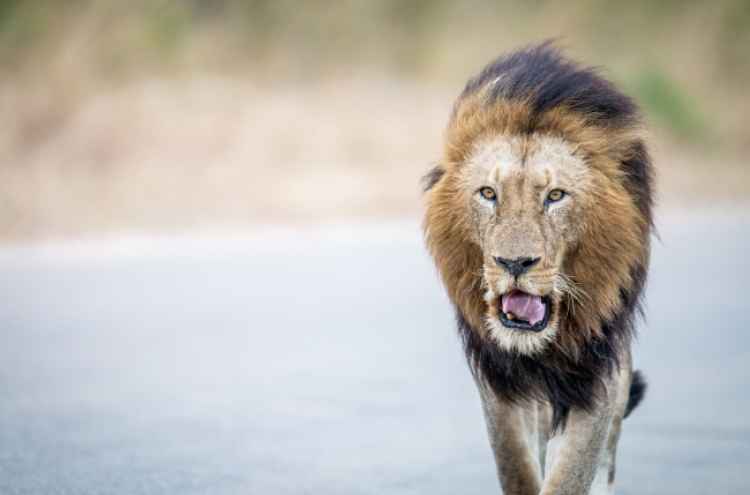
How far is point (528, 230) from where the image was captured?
2631 mm

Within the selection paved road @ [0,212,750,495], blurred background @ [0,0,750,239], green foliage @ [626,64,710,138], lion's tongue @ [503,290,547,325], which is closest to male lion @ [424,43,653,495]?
lion's tongue @ [503,290,547,325]

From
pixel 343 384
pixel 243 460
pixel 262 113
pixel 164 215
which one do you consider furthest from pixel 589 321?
pixel 262 113

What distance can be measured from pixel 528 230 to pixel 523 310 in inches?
7.8

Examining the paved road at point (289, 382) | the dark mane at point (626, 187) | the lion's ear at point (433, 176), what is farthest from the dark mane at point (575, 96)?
the paved road at point (289, 382)

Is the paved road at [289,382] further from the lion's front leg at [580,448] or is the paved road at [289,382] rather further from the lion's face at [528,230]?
the lion's face at [528,230]

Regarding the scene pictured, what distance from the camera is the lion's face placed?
2621mm

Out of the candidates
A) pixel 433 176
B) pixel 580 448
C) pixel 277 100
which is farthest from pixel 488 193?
pixel 277 100

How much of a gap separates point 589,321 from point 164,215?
11.6 metres

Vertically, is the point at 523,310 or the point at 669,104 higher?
the point at 669,104

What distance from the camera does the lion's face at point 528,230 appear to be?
8.60 ft

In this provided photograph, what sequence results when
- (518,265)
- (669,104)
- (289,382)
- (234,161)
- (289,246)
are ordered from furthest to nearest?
(669,104) < (234,161) < (289,246) < (289,382) < (518,265)

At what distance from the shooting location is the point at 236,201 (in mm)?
15203

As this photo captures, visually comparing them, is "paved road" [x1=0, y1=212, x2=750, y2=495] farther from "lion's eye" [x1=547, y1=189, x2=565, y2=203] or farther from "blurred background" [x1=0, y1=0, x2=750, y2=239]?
"blurred background" [x1=0, y1=0, x2=750, y2=239]

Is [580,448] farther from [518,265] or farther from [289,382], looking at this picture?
[289,382]
